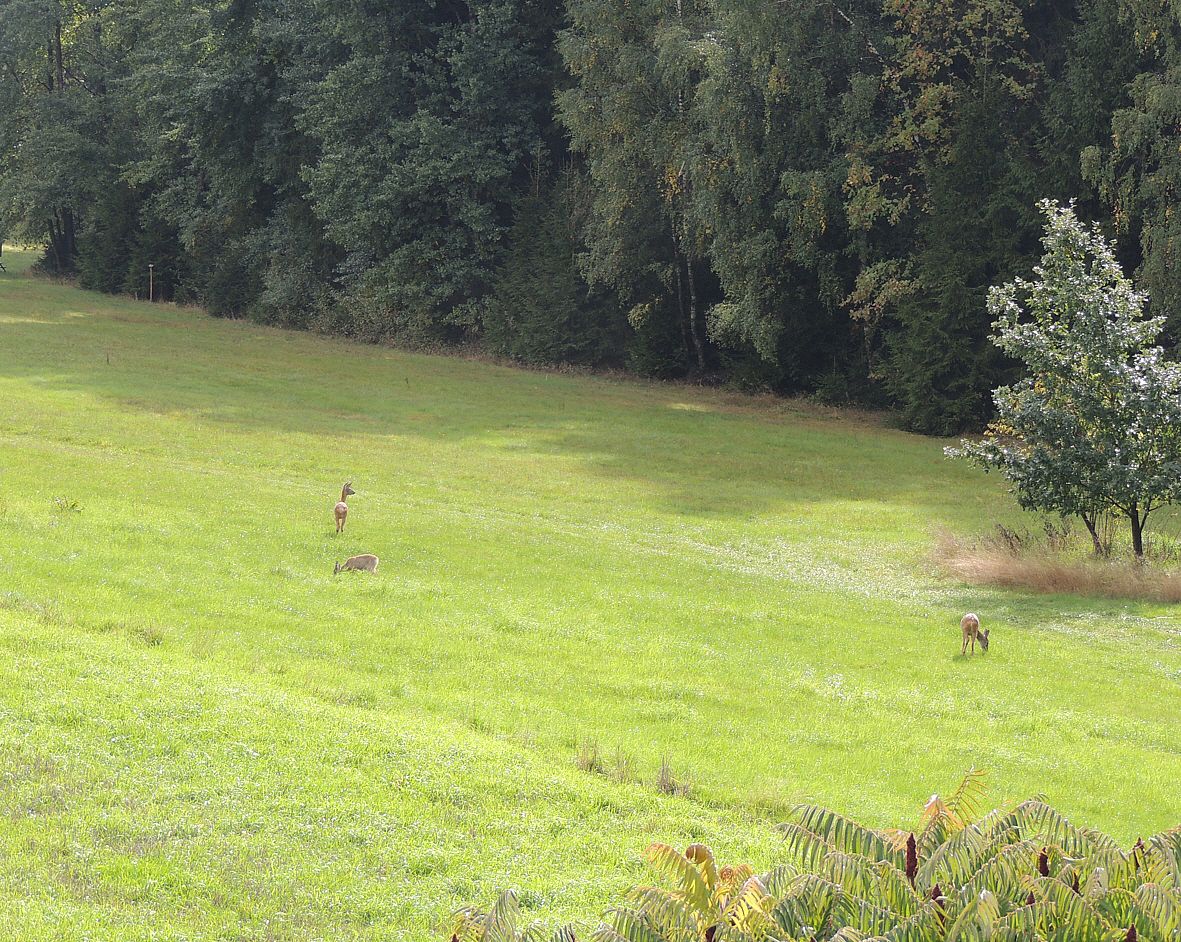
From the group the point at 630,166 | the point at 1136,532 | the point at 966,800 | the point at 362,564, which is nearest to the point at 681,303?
the point at 630,166

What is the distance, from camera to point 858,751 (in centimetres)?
1331

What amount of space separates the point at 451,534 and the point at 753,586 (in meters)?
6.08

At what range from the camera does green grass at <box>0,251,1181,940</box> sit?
8125 mm

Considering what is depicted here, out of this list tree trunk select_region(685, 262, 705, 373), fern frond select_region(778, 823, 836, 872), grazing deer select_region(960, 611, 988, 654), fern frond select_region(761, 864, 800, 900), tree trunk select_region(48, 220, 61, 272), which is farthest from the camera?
tree trunk select_region(48, 220, 61, 272)

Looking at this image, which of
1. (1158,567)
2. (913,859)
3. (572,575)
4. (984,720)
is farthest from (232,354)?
(913,859)

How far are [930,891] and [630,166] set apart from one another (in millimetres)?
46757

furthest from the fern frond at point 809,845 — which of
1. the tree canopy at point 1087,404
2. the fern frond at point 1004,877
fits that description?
the tree canopy at point 1087,404

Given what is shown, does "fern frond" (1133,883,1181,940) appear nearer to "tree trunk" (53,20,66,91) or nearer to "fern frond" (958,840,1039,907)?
"fern frond" (958,840,1039,907)

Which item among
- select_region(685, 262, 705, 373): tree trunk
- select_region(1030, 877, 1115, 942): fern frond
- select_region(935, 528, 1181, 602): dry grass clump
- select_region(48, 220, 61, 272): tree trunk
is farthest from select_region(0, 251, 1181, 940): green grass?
select_region(48, 220, 61, 272): tree trunk

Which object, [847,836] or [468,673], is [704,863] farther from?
[468,673]

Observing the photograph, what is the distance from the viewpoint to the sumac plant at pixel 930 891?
4.11 meters

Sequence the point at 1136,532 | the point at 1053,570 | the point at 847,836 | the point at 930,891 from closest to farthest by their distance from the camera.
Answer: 1. the point at 930,891
2. the point at 847,836
3. the point at 1053,570
4. the point at 1136,532

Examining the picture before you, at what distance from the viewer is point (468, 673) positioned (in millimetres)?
15172

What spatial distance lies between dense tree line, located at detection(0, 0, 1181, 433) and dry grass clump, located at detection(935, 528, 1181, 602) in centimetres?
1436
